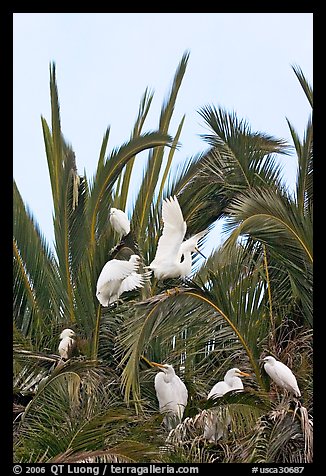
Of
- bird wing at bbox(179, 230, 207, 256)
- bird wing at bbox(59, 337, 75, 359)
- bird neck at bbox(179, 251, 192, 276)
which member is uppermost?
bird wing at bbox(179, 230, 207, 256)

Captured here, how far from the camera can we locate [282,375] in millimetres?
8953

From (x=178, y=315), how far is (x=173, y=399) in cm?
90

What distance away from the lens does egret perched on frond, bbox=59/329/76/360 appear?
1009 cm

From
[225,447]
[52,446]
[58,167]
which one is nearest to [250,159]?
[58,167]

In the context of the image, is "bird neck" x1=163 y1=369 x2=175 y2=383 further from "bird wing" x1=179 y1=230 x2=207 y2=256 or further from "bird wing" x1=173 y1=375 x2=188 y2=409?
"bird wing" x1=179 y1=230 x2=207 y2=256

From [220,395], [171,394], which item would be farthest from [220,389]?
[171,394]

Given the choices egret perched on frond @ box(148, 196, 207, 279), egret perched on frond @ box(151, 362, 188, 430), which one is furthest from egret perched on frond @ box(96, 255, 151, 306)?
egret perched on frond @ box(151, 362, 188, 430)

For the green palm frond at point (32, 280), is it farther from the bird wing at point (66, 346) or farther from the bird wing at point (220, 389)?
the bird wing at point (220, 389)

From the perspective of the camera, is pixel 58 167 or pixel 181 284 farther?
pixel 58 167

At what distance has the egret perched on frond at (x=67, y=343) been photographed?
33.1 ft

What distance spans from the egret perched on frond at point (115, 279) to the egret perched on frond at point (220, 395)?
1.30m

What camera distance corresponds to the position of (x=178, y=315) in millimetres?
9031

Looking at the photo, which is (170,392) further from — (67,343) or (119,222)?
(119,222)
